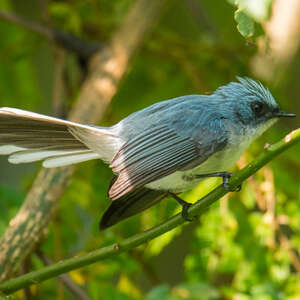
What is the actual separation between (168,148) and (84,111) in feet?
2.77

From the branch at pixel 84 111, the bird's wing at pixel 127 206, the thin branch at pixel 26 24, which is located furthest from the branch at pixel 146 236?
the thin branch at pixel 26 24

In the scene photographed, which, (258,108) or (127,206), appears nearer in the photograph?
(127,206)

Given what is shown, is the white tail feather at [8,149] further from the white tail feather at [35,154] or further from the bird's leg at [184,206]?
the bird's leg at [184,206]

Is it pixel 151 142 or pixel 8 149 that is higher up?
pixel 8 149

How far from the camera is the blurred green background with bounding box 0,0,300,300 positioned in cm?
258

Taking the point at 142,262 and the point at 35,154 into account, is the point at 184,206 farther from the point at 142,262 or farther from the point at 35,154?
the point at 142,262

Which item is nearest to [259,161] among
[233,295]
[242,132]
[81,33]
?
[242,132]

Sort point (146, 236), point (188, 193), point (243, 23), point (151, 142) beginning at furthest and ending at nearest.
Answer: point (188, 193), point (151, 142), point (146, 236), point (243, 23)

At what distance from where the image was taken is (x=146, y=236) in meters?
1.71

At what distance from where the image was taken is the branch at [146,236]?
5.16 ft

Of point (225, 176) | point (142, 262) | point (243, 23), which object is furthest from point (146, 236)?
point (142, 262)

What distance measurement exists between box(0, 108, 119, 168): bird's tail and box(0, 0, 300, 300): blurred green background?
17.0 inches

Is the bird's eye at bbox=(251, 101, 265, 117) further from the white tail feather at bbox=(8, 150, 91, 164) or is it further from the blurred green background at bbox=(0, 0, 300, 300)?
the white tail feather at bbox=(8, 150, 91, 164)

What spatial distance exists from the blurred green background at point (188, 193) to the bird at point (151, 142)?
24 centimetres
